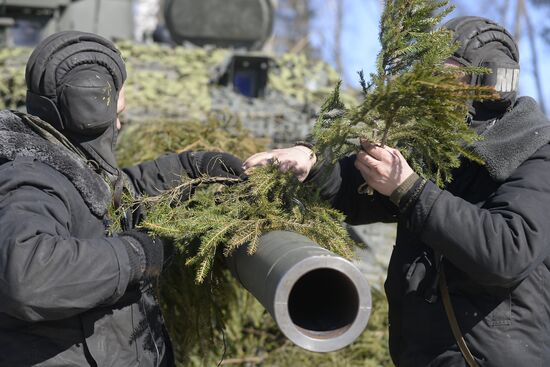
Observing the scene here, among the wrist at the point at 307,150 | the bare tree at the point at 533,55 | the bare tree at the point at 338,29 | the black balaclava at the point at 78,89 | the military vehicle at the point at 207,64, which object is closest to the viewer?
the black balaclava at the point at 78,89

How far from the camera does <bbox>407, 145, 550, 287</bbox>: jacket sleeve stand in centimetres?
281

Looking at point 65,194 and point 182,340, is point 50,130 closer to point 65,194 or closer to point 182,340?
point 65,194

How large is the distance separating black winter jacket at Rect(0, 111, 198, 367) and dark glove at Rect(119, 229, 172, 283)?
43 mm

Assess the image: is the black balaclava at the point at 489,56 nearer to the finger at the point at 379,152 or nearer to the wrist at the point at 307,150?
the finger at the point at 379,152

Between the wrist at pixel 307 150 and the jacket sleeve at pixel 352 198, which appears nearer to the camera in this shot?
the wrist at pixel 307 150

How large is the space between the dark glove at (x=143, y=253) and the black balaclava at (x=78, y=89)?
0.37m

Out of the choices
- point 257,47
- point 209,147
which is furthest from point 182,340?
point 257,47

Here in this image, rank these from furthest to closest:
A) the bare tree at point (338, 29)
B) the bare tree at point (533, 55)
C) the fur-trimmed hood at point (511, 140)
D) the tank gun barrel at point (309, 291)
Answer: the bare tree at point (338, 29) → the bare tree at point (533, 55) → the fur-trimmed hood at point (511, 140) → the tank gun barrel at point (309, 291)

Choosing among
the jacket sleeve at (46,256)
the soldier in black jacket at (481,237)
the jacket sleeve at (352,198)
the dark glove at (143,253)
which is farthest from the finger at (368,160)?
the jacket sleeve at (46,256)

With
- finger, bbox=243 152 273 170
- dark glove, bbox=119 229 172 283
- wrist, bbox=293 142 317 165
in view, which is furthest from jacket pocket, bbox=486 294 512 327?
dark glove, bbox=119 229 172 283

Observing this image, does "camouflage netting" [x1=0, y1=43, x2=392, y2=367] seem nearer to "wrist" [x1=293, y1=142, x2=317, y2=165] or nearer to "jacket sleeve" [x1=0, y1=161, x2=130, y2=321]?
"wrist" [x1=293, y1=142, x2=317, y2=165]

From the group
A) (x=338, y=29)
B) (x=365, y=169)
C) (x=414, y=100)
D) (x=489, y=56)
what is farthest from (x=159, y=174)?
(x=338, y=29)

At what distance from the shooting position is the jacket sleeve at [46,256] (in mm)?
2598

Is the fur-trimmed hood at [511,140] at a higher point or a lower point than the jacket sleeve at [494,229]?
higher
